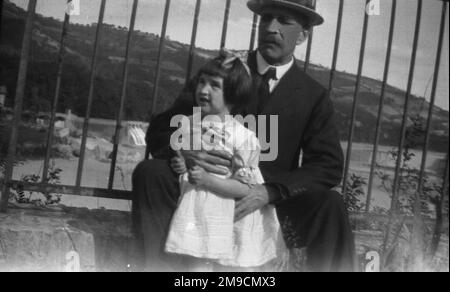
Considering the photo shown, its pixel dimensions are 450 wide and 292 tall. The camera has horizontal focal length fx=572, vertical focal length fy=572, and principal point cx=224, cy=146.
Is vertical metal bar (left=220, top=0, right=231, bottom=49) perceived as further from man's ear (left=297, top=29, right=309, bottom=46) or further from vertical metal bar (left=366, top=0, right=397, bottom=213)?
vertical metal bar (left=366, top=0, right=397, bottom=213)

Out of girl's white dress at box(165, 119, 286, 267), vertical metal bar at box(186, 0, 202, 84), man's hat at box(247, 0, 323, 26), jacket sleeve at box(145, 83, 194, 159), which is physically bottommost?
girl's white dress at box(165, 119, 286, 267)

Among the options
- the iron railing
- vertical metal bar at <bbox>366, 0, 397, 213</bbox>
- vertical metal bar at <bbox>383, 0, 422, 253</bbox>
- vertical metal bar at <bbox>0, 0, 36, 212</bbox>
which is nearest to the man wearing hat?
the iron railing

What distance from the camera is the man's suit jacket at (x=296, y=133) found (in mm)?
2748

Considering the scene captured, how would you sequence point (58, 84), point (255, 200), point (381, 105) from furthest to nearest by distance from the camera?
point (381, 105)
point (58, 84)
point (255, 200)

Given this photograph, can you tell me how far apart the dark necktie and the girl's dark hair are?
191mm

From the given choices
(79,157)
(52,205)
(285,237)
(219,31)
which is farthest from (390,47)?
(52,205)

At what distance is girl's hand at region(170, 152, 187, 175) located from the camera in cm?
258

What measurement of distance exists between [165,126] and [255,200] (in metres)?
0.57

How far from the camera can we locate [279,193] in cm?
269

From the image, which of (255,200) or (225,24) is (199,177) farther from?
(225,24)

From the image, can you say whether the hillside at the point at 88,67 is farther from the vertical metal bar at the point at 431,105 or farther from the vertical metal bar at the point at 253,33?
the vertical metal bar at the point at 431,105

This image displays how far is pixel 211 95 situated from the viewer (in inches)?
99.1

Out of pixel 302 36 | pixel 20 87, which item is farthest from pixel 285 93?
pixel 20 87
